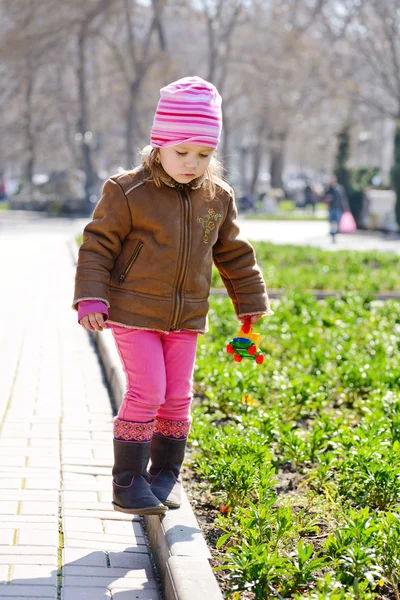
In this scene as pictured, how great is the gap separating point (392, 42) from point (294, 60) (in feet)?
24.5

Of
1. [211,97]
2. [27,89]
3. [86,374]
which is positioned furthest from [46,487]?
[27,89]

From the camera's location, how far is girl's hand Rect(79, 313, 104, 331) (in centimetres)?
384

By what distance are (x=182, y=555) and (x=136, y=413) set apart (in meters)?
0.66

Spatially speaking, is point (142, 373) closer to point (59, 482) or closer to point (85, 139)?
point (59, 482)

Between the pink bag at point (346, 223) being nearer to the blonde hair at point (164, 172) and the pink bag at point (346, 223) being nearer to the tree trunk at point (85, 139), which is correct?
the tree trunk at point (85, 139)

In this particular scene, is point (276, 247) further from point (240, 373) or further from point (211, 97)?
point (211, 97)

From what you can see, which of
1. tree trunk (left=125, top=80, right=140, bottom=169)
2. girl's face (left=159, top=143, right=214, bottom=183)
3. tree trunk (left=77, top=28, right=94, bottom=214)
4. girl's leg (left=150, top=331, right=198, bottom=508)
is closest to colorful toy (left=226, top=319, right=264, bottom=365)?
girl's leg (left=150, top=331, right=198, bottom=508)

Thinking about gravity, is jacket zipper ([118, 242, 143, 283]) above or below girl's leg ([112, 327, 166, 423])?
above

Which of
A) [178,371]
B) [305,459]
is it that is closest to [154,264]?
[178,371]

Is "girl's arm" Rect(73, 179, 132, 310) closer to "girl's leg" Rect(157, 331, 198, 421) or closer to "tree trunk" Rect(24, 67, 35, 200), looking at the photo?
"girl's leg" Rect(157, 331, 198, 421)

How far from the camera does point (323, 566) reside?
340 cm

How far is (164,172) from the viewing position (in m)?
4.01

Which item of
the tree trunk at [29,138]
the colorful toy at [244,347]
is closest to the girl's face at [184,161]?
the colorful toy at [244,347]

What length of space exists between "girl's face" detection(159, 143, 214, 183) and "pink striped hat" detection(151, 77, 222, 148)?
0.03 meters
